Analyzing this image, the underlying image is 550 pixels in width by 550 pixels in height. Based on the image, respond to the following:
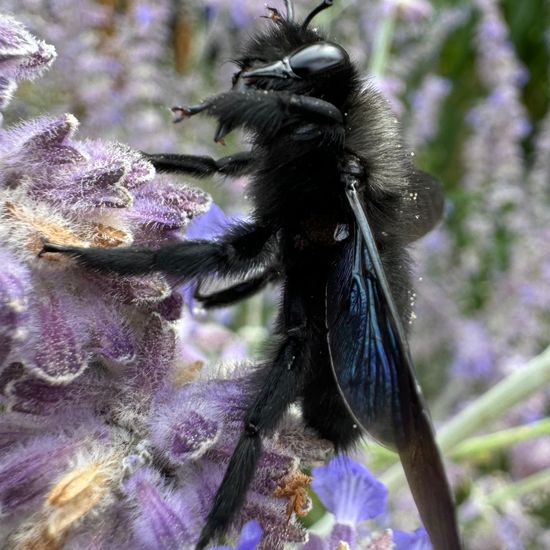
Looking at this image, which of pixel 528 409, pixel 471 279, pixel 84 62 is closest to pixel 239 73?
pixel 84 62

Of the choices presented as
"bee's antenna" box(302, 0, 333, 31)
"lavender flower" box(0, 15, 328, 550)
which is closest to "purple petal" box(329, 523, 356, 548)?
"lavender flower" box(0, 15, 328, 550)

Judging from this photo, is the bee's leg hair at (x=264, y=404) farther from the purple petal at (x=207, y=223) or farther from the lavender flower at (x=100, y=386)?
the purple petal at (x=207, y=223)

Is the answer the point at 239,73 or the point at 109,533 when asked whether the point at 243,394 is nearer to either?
the point at 109,533

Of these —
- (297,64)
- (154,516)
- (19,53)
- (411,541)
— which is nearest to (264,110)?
(297,64)

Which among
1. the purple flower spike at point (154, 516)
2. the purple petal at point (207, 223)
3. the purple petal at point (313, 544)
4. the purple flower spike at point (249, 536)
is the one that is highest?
the purple petal at point (207, 223)

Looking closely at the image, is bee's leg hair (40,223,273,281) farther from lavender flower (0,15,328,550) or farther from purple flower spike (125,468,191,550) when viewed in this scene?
purple flower spike (125,468,191,550)

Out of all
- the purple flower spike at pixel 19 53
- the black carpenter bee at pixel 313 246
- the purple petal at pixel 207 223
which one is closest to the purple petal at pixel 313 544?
the black carpenter bee at pixel 313 246
